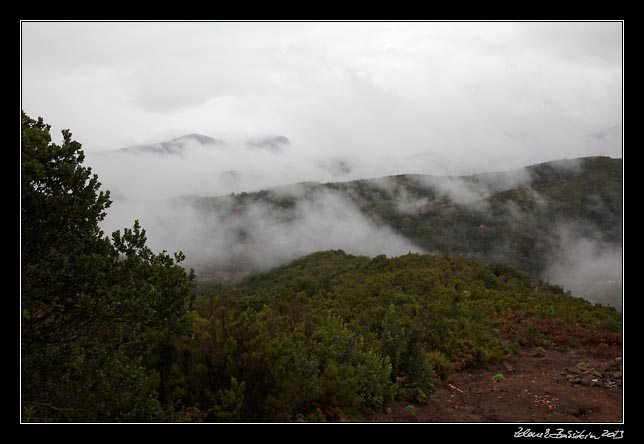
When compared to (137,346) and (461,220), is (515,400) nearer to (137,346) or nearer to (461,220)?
(137,346)

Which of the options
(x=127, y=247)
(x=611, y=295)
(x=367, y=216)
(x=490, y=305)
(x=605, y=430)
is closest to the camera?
(x=605, y=430)

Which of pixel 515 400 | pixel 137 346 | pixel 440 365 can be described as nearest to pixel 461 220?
pixel 440 365

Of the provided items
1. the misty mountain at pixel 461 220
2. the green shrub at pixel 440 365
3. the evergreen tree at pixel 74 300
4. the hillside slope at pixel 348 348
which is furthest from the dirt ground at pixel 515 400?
the misty mountain at pixel 461 220

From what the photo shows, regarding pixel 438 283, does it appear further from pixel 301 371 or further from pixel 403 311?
pixel 301 371

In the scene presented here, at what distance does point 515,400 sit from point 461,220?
91863 mm

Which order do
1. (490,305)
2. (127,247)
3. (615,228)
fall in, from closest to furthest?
(127,247) → (490,305) → (615,228)

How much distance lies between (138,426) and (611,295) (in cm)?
8023

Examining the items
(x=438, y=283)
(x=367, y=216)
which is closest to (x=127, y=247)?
(x=438, y=283)

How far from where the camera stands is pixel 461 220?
96688 millimetres

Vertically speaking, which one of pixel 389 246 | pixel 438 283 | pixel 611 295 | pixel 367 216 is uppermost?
pixel 367 216

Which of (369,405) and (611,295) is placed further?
(611,295)

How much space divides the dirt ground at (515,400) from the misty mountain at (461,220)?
52.9 meters

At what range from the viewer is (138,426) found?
5.33 m

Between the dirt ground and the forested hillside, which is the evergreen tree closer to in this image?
the forested hillside
